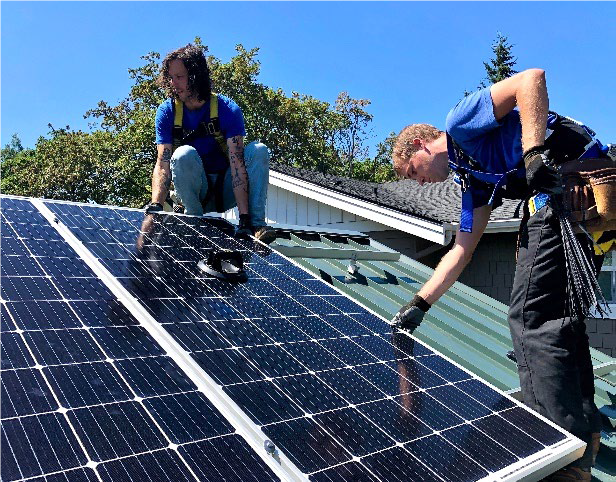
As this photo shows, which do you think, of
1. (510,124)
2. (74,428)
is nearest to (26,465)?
(74,428)

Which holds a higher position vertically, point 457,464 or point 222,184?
point 222,184

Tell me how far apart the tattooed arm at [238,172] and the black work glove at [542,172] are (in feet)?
11.5

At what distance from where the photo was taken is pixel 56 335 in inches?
120

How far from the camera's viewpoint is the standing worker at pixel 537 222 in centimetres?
356

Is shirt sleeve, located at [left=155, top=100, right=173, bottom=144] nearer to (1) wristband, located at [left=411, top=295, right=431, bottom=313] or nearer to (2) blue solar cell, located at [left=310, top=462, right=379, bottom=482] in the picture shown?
→ (1) wristband, located at [left=411, top=295, right=431, bottom=313]

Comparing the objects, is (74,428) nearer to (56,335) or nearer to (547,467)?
(56,335)

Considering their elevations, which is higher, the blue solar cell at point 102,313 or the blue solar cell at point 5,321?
the blue solar cell at point 5,321

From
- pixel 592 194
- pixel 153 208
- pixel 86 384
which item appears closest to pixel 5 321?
pixel 86 384

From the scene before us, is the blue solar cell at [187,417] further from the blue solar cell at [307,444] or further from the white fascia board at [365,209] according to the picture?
the white fascia board at [365,209]

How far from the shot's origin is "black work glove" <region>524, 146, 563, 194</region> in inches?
137

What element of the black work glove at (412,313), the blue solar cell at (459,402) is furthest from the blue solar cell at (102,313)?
the black work glove at (412,313)

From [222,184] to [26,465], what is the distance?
507cm

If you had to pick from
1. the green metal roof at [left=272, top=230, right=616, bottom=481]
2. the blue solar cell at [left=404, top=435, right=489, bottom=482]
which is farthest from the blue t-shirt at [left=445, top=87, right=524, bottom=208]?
the green metal roof at [left=272, top=230, right=616, bottom=481]

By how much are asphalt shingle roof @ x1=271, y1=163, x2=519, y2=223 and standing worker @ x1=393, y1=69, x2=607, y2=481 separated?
9.88 metres
